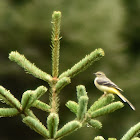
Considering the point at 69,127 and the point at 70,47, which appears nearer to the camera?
the point at 69,127

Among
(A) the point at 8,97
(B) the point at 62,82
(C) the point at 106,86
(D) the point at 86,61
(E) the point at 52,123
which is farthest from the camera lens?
(C) the point at 106,86

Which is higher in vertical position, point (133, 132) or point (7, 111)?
point (7, 111)

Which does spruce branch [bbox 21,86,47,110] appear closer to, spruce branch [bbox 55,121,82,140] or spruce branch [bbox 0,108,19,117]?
spruce branch [bbox 0,108,19,117]

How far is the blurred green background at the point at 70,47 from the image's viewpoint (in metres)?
16.2

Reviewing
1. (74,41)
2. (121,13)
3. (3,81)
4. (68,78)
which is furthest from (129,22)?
(68,78)

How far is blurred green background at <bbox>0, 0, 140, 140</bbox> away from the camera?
639 inches

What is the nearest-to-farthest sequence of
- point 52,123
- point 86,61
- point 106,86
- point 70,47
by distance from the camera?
point 52,123
point 86,61
point 106,86
point 70,47

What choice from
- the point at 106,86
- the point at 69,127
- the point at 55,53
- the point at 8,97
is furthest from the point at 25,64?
the point at 106,86

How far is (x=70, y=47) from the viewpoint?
16.5m

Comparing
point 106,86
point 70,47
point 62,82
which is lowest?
point 62,82

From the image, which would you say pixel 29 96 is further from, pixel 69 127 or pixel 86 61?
pixel 86 61

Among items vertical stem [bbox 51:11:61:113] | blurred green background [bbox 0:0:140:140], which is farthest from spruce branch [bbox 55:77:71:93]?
blurred green background [bbox 0:0:140:140]

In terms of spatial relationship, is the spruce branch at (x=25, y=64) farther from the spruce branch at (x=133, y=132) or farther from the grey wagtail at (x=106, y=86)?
the grey wagtail at (x=106, y=86)

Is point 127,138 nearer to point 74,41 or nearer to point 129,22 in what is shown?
point 74,41
